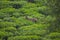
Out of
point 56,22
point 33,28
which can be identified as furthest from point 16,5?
point 56,22

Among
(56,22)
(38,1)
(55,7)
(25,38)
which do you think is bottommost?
(38,1)

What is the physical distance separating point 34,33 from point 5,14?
21.0 ft

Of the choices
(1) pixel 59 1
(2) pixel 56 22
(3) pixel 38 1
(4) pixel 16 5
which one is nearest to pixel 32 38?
(2) pixel 56 22

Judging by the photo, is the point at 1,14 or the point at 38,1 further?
the point at 38,1

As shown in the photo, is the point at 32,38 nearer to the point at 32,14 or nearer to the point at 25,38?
the point at 25,38

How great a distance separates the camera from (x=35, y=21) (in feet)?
64.2

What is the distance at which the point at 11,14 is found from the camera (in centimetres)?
2103

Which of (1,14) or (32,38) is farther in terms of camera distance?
(1,14)

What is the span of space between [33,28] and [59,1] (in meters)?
4.72

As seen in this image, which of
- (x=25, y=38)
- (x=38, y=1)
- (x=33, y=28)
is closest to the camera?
(x=25, y=38)

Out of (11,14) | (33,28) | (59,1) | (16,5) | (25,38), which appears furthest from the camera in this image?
(16,5)

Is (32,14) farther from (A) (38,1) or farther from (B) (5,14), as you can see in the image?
Answer: (A) (38,1)

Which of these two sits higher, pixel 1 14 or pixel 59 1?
pixel 59 1

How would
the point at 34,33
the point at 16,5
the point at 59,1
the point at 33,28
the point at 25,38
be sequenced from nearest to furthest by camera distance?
the point at 59,1 < the point at 25,38 < the point at 34,33 < the point at 33,28 < the point at 16,5
